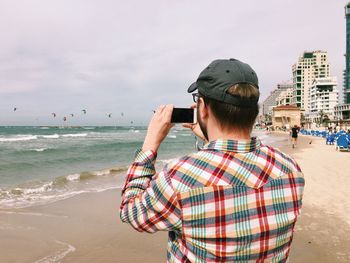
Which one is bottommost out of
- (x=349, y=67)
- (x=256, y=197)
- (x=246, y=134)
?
(x=256, y=197)

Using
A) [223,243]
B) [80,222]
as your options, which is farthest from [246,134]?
[80,222]

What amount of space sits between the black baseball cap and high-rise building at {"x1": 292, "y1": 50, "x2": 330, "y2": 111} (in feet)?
501

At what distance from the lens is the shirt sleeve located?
1.16 metres

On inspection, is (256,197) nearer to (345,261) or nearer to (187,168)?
(187,168)

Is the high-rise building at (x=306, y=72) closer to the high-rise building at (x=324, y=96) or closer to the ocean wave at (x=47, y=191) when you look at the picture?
the high-rise building at (x=324, y=96)

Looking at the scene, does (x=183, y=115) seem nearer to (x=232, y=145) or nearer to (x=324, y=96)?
(x=232, y=145)

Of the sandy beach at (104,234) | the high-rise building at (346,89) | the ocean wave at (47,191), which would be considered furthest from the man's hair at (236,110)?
the high-rise building at (346,89)

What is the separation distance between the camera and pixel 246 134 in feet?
4.17

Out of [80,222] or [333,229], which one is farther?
[80,222]

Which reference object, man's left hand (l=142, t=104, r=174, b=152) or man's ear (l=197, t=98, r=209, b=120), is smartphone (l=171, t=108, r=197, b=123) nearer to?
man's left hand (l=142, t=104, r=174, b=152)

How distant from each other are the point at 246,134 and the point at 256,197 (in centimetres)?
25

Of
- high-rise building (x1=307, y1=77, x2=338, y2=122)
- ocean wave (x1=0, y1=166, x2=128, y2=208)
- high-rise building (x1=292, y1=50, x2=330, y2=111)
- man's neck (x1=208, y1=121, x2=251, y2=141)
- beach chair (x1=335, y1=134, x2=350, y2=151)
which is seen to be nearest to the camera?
man's neck (x1=208, y1=121, x2=251, y2=141)

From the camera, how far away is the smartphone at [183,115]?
4.77 feet

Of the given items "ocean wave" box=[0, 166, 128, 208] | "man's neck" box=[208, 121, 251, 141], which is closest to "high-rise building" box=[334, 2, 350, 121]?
"ocean wave" box=[0, 166, 128, 208]
